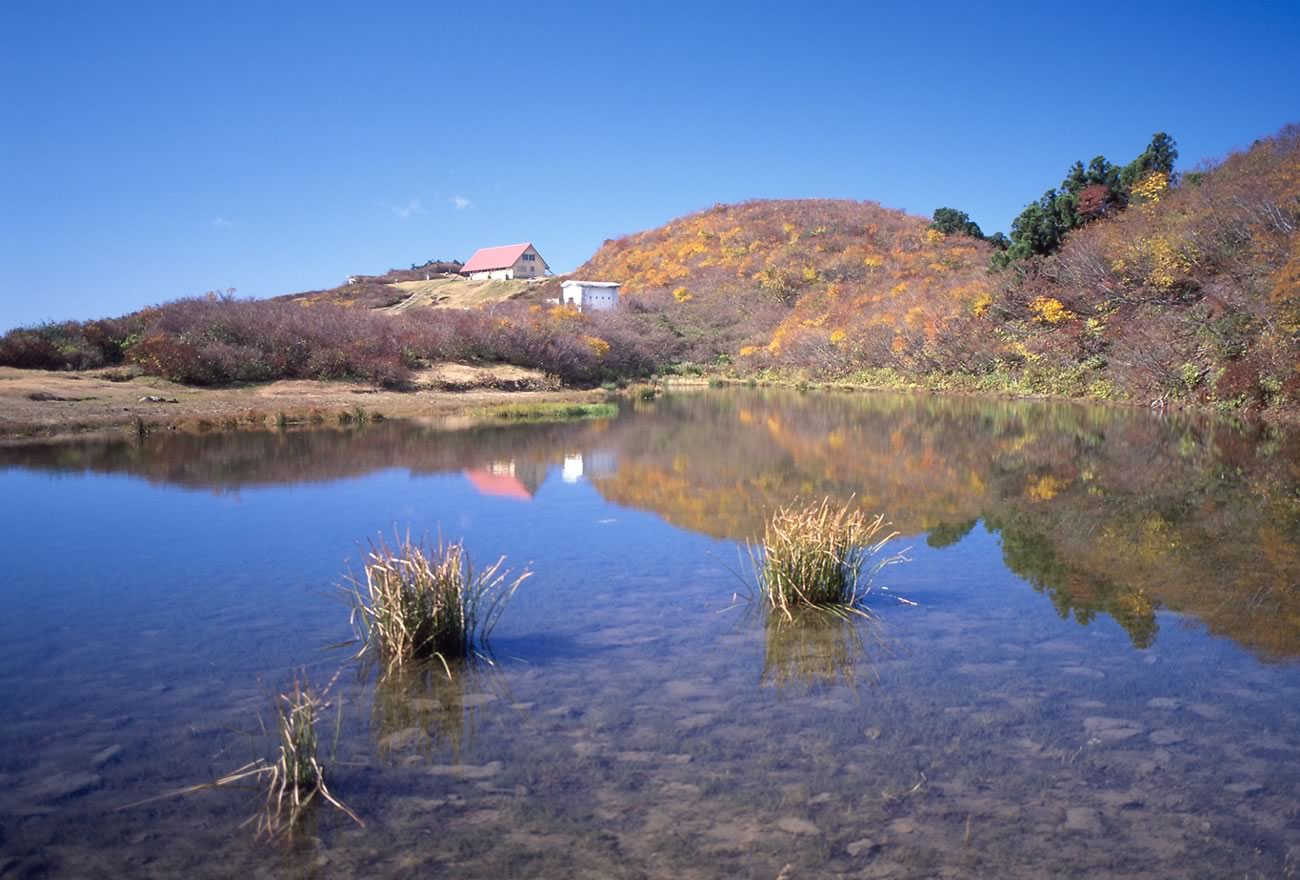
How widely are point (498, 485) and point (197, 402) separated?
1815 centimetres

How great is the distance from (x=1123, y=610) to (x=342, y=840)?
7354mm

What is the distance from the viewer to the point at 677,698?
21.9 feet

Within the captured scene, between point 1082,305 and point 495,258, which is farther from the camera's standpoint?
point 495,258

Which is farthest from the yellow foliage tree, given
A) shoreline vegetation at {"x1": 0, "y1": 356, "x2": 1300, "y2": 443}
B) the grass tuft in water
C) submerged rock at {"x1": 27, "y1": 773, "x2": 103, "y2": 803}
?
submerged rock at {"x1": 27, "y1": 773, "x2": 103, "y2": 803}

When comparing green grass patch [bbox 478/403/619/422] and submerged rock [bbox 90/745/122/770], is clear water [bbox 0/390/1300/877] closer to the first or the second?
submerged rock [bbox 90/745/122/770]

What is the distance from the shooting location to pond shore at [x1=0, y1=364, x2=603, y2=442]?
84.3 ft

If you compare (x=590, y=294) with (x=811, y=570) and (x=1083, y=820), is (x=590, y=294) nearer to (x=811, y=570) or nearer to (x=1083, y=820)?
(x=811, y=570)

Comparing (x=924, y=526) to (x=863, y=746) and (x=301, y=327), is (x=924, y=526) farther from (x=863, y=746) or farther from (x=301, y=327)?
(x=301, y=327)

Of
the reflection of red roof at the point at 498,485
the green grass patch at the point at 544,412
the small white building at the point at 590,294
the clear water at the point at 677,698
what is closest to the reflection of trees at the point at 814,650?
the clear water at the point at 677,698

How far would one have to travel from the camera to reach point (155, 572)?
10453 mm

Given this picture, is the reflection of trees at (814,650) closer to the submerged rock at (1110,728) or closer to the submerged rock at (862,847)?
the submerged rock at (1110,728)

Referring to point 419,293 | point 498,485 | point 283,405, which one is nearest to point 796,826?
point 498,485

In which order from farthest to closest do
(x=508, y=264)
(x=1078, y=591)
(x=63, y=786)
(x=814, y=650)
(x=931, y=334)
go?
(x=508, y=264)
(x=931, y=334)
(x=1078, y=591)
(x=814, y=650)
(x=63, y=786)

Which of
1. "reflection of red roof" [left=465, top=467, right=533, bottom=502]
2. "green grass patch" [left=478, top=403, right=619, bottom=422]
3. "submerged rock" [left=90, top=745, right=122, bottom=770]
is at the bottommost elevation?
"submerged rock" [left=90, top=745, right=122, bottom=770]
